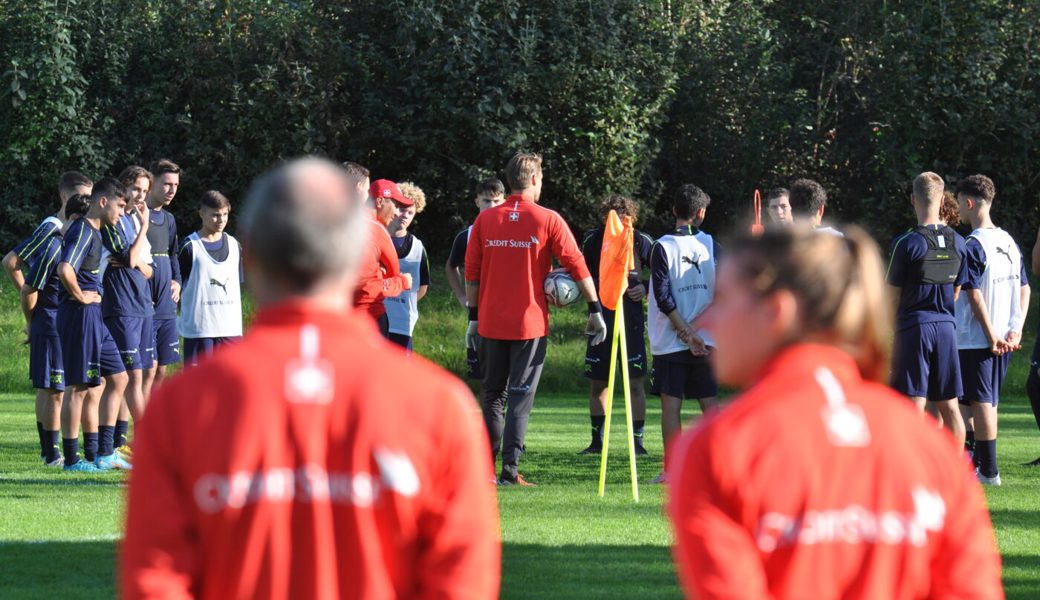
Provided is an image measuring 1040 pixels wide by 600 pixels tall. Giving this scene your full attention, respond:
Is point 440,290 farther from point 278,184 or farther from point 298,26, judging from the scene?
point 278,184

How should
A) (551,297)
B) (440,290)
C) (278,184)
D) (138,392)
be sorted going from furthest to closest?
(440,290) < (138,392) < (551,297) < (278,184)

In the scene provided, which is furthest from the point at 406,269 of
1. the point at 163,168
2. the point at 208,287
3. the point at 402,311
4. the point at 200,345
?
the point at 163,168

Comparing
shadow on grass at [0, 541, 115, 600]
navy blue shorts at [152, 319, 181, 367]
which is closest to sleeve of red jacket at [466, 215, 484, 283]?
navy blue shorts at [152, 319, 181, 367]

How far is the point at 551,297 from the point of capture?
9.95 meters

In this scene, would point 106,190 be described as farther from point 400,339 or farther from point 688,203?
point 688,203

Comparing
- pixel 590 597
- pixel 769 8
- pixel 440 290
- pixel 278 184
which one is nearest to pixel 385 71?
pixel 440 290

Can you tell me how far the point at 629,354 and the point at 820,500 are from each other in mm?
10017

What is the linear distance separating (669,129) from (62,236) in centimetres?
1876

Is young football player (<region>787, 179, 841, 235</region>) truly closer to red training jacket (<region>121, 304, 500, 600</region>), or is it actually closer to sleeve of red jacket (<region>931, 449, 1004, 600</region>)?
sleeve of red jacket (<region>931, 449, 1004, 600</region>)

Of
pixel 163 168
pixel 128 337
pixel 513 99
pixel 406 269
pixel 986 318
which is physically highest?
pixel 513 99

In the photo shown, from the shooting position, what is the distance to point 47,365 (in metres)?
10.7

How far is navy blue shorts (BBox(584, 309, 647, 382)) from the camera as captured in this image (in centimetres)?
1229

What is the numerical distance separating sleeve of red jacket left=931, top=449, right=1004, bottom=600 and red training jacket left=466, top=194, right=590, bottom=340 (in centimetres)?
740

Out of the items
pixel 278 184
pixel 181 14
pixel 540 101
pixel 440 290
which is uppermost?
pixel 181 14
